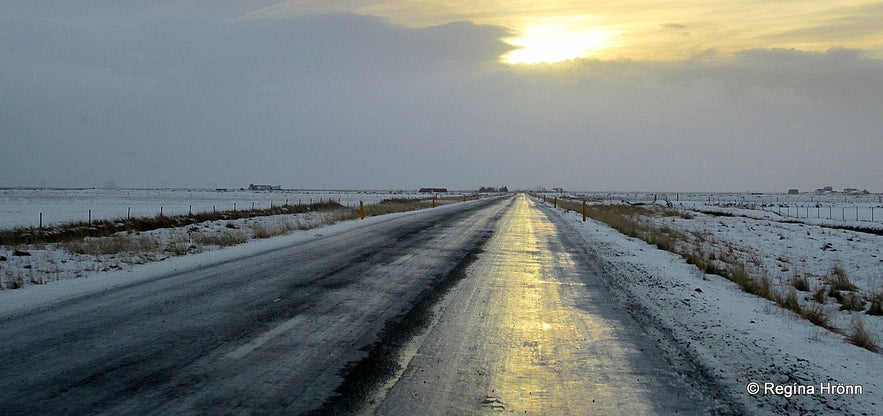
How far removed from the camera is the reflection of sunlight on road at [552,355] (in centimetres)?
421

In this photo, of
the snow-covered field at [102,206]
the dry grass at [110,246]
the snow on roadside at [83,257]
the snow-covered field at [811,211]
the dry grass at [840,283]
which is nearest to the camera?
the snow on roadside at [83,257]

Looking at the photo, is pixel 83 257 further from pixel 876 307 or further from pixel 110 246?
pixel 876 307

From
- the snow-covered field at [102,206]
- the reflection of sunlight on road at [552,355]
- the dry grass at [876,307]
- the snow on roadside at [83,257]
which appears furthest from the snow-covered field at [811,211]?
the snow-covered field at [102,206]

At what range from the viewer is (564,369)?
502 cm

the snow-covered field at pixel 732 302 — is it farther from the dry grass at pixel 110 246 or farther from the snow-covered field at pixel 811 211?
the snow-covered field at pixel 811 211

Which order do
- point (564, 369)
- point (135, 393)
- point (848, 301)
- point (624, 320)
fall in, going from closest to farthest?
point (135, 393) < point (564, 369) < point (624, 320) < point (848, 301)

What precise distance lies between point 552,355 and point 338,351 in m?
2.14

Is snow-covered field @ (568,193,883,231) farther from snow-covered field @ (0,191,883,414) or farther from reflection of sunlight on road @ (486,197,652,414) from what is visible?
reflection of sunlight on road @ (486,197,652,414)

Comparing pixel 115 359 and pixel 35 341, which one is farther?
A: pixel 35 341

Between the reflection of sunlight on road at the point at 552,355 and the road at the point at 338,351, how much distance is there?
20mm

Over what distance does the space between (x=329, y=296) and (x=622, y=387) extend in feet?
16.1

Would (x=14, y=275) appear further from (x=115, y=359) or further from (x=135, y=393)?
(x=135, y=393)

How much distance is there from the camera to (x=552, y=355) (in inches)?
215

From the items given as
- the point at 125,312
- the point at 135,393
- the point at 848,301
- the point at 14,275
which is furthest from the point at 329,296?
the point at 848,301
